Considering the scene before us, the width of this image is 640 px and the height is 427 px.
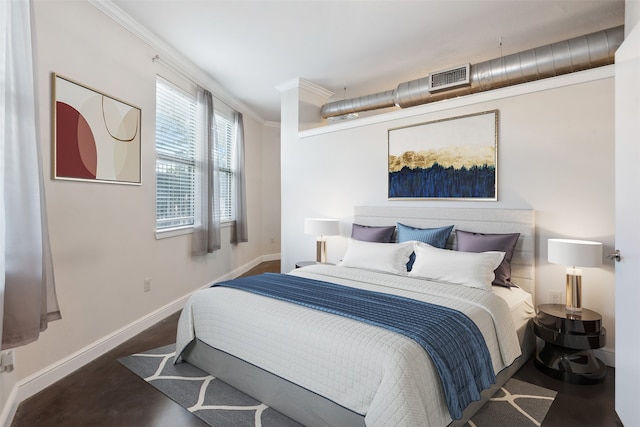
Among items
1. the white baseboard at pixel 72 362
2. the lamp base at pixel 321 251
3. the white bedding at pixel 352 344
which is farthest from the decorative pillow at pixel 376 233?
the white baseboard at pixel 72 362

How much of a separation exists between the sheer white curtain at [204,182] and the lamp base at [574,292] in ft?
12.2

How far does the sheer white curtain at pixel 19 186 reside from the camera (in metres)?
1.66

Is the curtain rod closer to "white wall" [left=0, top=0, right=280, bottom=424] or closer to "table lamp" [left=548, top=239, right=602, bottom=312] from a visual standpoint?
"white wall" [left=0, top=0, right=280, bottom=424]

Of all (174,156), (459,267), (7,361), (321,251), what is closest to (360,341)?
(459,267)

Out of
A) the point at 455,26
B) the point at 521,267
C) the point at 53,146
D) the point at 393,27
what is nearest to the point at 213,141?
the point at 53,146

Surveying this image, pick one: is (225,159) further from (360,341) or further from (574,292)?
(574,292)

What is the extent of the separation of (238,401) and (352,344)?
0.95 m

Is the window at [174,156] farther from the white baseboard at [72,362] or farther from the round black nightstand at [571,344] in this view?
the round black nightstand at [571,344]

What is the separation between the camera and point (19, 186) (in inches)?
68.1

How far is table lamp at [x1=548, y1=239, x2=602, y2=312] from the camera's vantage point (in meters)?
2.37

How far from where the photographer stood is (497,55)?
368 centimetres

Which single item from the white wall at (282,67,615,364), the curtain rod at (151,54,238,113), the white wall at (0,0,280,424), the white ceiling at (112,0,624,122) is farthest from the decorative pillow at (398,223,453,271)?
the curtain rod at (151,54,238,113)

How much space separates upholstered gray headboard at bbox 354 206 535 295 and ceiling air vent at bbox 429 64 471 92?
1253 mm

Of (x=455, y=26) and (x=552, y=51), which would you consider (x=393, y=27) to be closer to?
(x=455, y=26)
